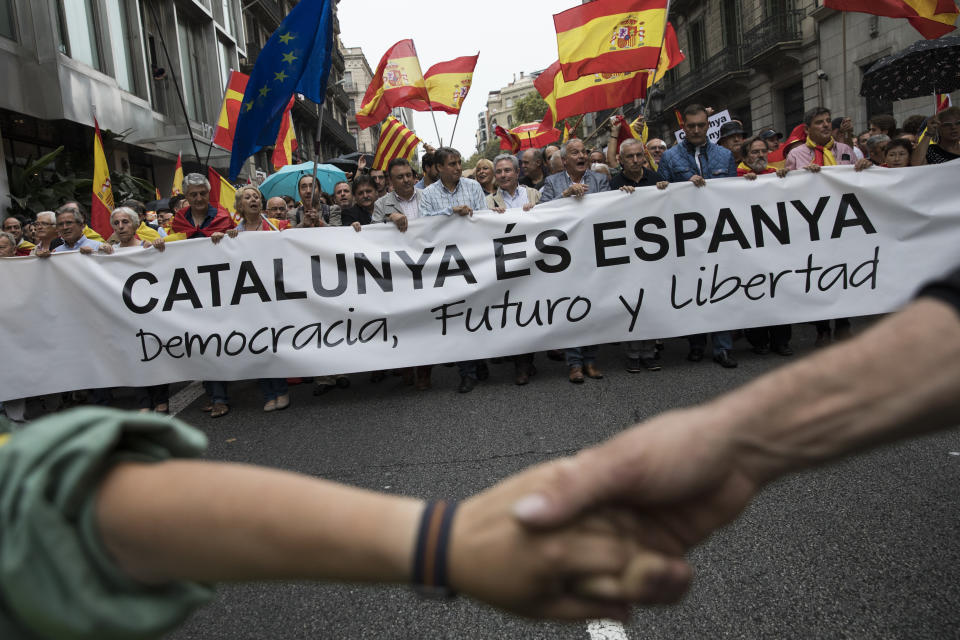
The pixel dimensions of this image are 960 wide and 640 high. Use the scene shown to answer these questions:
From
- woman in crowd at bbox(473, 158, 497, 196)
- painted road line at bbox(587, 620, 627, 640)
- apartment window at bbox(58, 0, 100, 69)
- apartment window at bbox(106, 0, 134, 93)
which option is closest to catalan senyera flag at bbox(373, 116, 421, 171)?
woman in crowd at bbox(473, 158, 497, 196)

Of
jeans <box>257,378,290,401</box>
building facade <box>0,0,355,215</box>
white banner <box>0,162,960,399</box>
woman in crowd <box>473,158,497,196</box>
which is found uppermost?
building facade <box>0,0,355,215</box>

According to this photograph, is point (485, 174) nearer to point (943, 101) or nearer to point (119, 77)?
point (943, 101)

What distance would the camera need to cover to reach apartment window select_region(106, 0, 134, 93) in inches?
684

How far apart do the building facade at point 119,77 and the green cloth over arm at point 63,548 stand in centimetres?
608

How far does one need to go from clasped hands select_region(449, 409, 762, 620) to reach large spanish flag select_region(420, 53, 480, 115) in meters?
10.5

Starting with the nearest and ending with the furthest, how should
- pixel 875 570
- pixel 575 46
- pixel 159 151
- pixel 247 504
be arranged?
1. pixel 247 504
2. pixel 875 570
3. pixel 575 46
4. pixel 159 151

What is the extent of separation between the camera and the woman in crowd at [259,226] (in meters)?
6.02

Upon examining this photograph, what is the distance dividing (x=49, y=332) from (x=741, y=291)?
6.09 metres

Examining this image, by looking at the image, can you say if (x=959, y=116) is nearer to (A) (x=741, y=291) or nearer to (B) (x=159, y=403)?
(A) (x=741, y=291)

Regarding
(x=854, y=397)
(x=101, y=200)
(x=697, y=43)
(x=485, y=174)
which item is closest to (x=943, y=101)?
(x=485, y=174)

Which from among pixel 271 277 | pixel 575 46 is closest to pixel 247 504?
pixel 271 277

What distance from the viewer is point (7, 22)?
1296 cm

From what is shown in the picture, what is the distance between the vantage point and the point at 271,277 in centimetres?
596

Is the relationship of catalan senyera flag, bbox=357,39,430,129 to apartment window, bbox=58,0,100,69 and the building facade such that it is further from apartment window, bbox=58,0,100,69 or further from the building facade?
apartment window, bbox=58,0,100,69
